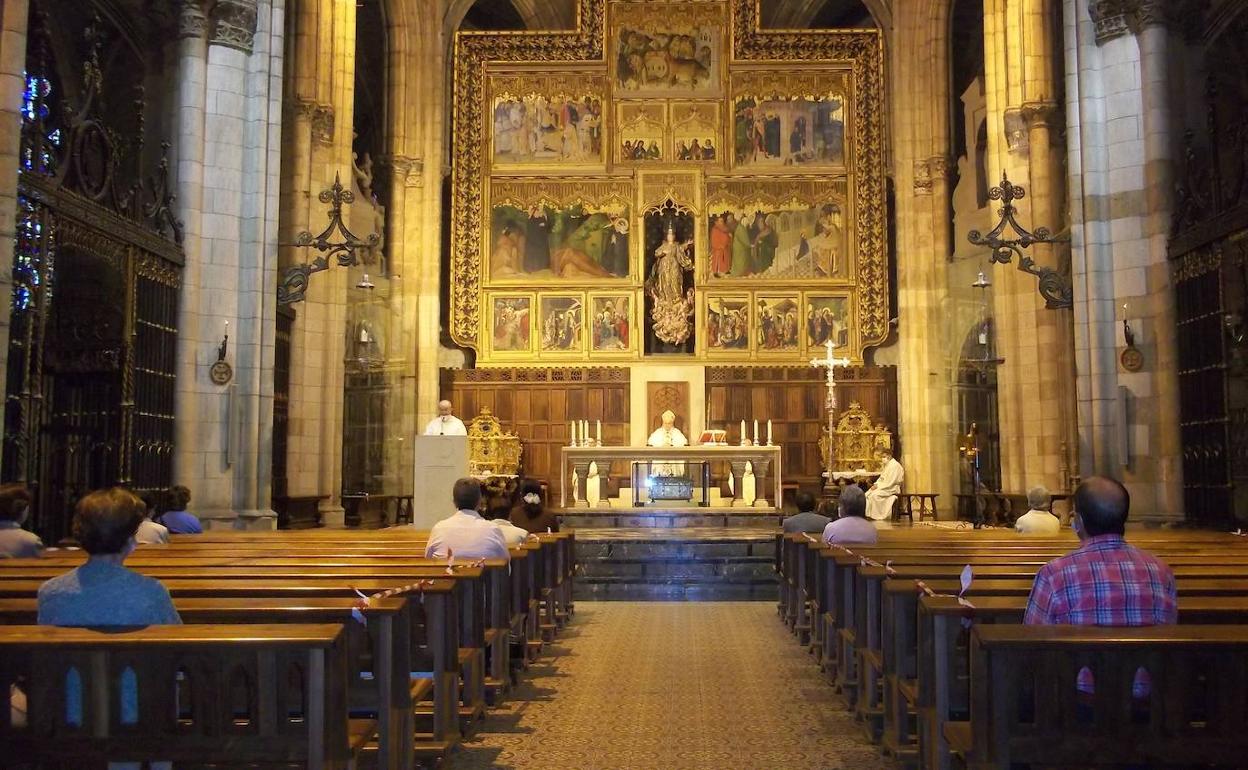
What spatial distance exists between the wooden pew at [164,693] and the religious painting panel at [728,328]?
2201 cm

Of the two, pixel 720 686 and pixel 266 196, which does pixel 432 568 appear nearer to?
pixel 720 686

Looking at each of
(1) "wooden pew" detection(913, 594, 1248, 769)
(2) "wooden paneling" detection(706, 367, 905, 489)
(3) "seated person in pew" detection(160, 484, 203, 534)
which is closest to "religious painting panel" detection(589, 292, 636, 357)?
(2) "wooden paneling" detection(706, 367, 905, 489)

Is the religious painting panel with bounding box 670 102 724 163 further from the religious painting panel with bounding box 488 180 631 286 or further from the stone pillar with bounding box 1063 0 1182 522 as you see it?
the stone pillar with bounding box 1063 0 1182 522

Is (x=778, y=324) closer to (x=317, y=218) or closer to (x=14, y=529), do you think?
(x=317, y=218)

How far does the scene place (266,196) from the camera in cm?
1431

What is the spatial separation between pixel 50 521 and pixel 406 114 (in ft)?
44.6

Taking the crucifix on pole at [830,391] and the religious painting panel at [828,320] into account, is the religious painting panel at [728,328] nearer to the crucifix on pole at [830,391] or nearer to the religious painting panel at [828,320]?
the religious painting panel at [828,320]

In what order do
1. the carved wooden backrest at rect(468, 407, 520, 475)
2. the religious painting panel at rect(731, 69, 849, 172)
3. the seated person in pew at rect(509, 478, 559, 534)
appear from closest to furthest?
the seated person in pew at rect(509, 478, 559, 534) → the carved wooden backrest at rect(468, 407, 520, 475) → the religious painting panel at rect(731, 69, 849, 172)

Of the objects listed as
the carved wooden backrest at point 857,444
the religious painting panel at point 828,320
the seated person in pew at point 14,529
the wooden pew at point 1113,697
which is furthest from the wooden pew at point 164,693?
the religious painting panel at point 828,320

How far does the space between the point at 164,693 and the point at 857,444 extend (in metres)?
21.5

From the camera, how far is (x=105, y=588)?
12.9ft

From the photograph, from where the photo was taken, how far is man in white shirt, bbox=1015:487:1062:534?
11.1m

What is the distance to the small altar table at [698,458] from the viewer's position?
19.8 metres

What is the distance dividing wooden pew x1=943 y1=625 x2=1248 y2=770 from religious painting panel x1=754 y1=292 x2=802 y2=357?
2191 cm
